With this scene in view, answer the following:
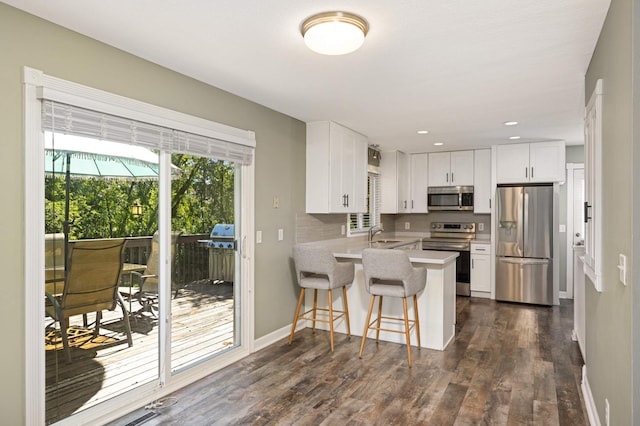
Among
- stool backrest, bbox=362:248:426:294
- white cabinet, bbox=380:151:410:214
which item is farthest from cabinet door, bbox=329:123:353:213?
white cabinet, bbox=380:151:410:214

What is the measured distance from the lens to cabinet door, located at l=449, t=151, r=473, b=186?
21.2 ft

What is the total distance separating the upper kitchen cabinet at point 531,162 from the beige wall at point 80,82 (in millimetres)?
3769

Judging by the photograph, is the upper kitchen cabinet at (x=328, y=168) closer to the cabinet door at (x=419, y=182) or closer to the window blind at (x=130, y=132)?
the window blind at (x=130, y=132)

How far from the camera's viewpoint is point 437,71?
9.64ft

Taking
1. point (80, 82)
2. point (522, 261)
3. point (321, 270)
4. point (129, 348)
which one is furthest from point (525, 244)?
point (80, 82)

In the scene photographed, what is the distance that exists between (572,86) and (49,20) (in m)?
3.80

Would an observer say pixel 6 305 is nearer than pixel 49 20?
Yes

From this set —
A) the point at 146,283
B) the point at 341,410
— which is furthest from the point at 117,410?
the point at 341,410

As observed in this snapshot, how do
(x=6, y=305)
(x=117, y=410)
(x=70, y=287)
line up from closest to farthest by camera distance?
(x=6, y=305) → (x=70, y=287) → (x=117, y=410)

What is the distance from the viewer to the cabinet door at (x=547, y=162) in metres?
5.64

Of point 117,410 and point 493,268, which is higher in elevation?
point 493,268

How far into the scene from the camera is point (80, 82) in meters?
2.38

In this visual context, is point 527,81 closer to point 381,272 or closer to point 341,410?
point 381,272

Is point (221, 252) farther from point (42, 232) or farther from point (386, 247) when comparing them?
point (386, 247)
